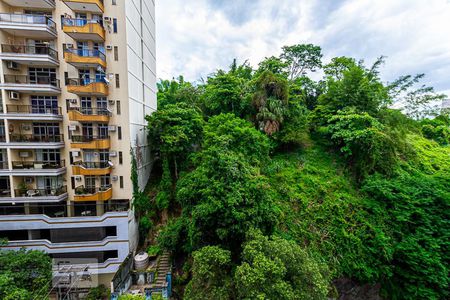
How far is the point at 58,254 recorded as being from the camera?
1183cm

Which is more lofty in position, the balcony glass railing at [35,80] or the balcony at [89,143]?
the balcony glass railing at [35,80]

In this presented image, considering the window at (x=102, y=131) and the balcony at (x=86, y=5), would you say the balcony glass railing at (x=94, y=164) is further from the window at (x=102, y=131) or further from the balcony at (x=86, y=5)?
the balcony at (x=86, y=5)

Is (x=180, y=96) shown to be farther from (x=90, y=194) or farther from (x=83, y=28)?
(x=90, y=194)

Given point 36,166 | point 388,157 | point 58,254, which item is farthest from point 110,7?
point 388,157

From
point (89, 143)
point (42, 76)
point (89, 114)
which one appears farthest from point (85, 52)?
point (89, 143)

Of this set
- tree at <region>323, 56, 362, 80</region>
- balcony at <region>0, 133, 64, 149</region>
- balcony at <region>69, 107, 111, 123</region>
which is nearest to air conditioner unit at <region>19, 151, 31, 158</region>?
balcony at <region>0, 133, 64, 149</region>

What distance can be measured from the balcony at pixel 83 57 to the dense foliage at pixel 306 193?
5.36 m

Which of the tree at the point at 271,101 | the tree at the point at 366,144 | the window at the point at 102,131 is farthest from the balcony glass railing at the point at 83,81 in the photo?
the tree at the point at 366,144

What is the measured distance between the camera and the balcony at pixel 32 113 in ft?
37.4

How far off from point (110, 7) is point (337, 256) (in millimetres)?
20960

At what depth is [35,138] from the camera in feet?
40.5

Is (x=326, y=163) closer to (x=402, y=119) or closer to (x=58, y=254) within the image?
(x=402, y=119)

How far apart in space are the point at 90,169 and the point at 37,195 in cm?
370

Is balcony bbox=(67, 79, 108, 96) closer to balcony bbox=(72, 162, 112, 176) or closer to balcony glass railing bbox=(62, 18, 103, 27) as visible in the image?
balcony glass railing bbox=(62, 18, 103, 27)
